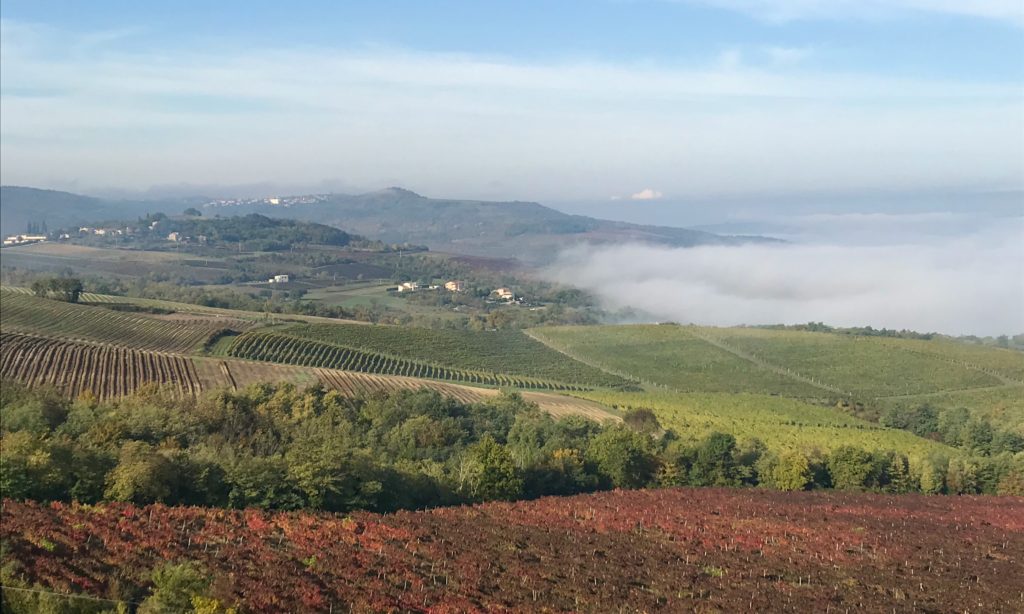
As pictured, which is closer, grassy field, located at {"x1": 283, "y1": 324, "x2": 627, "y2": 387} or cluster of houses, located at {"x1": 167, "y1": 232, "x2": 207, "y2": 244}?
grassy field, located at {"x1": 283, "y1": 324, "x2": 627, "y2": 387}

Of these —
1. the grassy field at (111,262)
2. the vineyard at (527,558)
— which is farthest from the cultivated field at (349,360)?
the grassy field at (111,262)

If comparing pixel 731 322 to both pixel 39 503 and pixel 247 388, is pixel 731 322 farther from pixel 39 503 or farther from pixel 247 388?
pixel 39 503

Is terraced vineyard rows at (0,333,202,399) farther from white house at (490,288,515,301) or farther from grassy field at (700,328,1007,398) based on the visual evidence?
white house at (490,288,515,301)

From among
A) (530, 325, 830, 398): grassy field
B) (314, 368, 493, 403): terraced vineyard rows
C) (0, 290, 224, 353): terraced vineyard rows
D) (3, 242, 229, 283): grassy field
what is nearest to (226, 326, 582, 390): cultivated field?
(0, 290, 224, 353): terraced vineyard rows

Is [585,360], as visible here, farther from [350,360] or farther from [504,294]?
[504,294]

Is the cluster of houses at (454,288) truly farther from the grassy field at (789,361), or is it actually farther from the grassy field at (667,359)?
the grassy field at (789,361)

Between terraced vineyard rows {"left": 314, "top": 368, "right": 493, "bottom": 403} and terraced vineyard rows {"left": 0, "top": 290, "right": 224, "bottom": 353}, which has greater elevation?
terraced vineyard rows {"left": 0, "top": 290, "right": 224, "bottom": 353}
